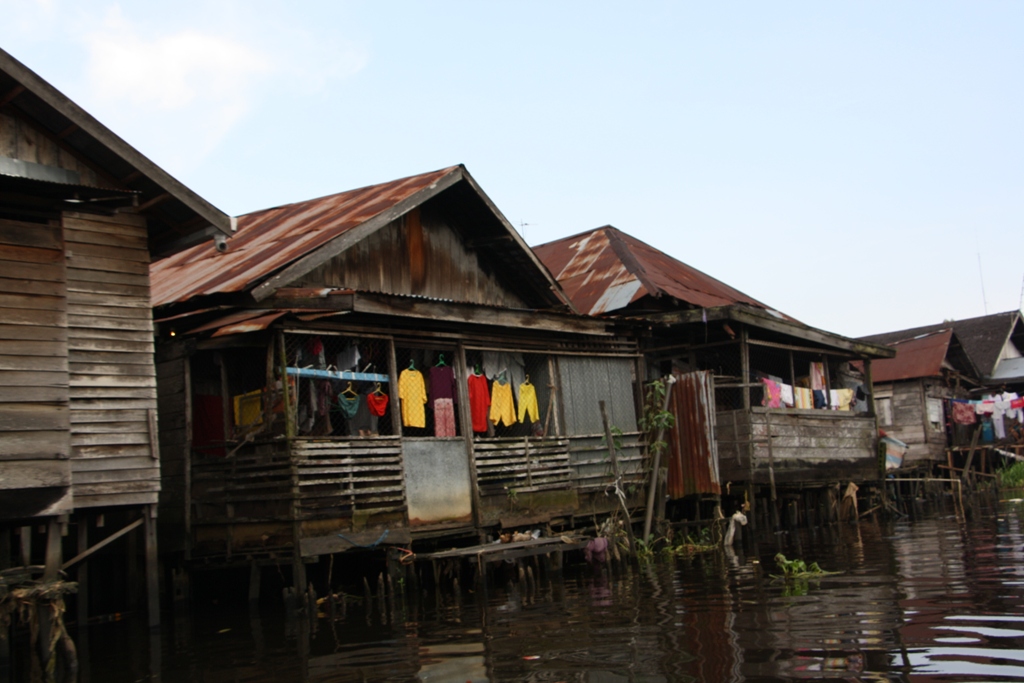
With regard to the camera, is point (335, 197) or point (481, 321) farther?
point (335, 197)

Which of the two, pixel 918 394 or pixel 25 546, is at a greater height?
pixel 918 394

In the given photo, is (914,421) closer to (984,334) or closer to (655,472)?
(984,334)

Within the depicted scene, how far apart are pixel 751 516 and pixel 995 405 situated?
15.9 meters

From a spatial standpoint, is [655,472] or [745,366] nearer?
[655,472]

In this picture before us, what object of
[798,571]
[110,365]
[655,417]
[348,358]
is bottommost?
[798,571]

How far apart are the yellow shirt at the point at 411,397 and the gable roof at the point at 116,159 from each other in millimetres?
3052

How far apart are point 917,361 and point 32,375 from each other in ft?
83.4

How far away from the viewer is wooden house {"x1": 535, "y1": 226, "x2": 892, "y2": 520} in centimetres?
1741

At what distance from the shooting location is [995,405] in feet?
100

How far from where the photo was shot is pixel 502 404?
15.1 metres

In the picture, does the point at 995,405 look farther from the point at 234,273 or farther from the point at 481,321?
the point at 234,273

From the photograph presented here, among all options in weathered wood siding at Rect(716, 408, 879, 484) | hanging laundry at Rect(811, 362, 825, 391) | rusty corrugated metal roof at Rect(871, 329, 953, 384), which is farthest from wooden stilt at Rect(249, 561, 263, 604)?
rusty corrugated metal roof at Rect(871, 329, 953, 384)

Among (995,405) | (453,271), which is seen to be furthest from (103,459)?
(995,405)

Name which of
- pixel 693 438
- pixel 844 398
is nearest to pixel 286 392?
pixel 693 438
